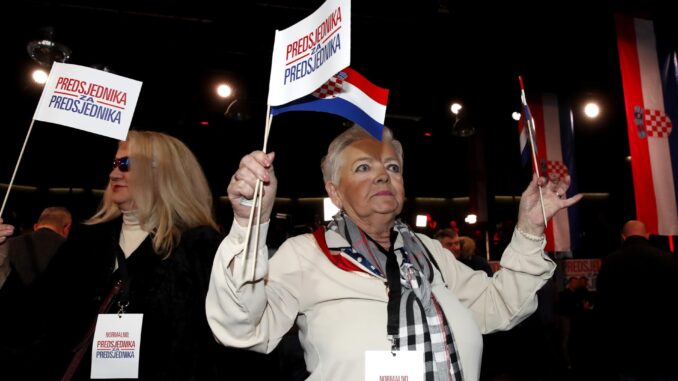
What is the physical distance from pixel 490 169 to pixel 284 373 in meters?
11.2

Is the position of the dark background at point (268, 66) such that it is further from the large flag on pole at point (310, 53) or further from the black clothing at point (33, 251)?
the large flag on pole at point (310, 53)

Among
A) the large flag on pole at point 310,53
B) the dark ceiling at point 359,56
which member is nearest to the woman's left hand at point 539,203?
the large flag on pole at point 310,53

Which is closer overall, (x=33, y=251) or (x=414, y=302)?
(x=414, y=302)

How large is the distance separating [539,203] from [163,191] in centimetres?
161

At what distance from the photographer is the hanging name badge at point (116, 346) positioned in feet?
6.41

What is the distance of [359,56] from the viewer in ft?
23.2

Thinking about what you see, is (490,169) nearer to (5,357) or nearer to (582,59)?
(582,59)

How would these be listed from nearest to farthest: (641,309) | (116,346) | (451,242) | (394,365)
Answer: (394,365) → (116,346) → (641,309) → (451,242)

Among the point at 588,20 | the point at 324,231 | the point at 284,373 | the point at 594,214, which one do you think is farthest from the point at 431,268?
the point at 594,214

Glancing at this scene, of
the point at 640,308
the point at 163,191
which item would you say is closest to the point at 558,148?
the point at 640,308

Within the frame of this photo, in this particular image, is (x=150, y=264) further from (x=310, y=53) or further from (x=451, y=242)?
(x=451, y=242)

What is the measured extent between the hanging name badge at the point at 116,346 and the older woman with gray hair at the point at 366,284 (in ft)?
2.35

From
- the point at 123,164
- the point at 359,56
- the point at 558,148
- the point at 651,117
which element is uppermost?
the point at 359,56

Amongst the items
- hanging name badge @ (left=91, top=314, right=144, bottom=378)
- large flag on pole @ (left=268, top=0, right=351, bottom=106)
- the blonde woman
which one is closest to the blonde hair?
the blonde woman
